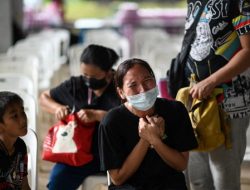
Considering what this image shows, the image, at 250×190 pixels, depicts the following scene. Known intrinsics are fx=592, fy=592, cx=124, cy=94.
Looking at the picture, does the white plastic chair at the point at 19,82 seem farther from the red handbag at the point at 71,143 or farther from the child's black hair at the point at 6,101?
the child's black hair at the point at 6,101

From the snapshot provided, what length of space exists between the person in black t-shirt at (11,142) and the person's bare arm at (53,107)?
0.58m

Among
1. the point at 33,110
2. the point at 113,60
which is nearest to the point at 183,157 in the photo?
the point at 113,60

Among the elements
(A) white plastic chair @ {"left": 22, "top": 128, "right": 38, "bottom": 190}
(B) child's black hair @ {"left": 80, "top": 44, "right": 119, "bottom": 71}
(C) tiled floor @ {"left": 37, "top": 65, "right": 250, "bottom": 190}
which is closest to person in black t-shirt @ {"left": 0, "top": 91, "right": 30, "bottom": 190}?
(A) white plastic chair @ {"left": 22, "top": 128, "right": 38, "bottom": 190}

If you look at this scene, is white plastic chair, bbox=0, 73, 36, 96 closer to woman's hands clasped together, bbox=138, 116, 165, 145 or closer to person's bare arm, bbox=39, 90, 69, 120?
person's bare arm, bbox=39, 90, 69, 120

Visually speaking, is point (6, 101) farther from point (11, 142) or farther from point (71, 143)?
point (71, 143)

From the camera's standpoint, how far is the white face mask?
2.36 meters

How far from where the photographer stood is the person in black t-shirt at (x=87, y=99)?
2.98 meters

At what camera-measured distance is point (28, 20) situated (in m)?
11.3

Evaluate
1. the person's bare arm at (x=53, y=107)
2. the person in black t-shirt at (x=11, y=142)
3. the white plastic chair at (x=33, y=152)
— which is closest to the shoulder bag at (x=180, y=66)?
the person's bare arm at (x=53, y=107)

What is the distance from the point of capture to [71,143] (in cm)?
293

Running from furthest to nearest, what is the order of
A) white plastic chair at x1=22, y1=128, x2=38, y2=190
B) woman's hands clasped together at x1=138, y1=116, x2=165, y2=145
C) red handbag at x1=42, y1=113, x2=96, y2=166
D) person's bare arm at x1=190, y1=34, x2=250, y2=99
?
red handbag at x1=42, y1=113, x2=96, y2=166 → white plastic chair at x1=22, y1=128, x2=38, y2=190 → person's bare arm at x1=190, y1=34, x2=250, y2=99 → woman's hands clasped together at x1=138, y1=116, x2=165, y2=145

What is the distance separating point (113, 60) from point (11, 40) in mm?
7150

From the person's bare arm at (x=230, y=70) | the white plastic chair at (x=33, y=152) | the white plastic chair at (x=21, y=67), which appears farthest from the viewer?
the white plastic chair at (x=21, y=67)

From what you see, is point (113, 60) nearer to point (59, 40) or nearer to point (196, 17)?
point (196, 17)
